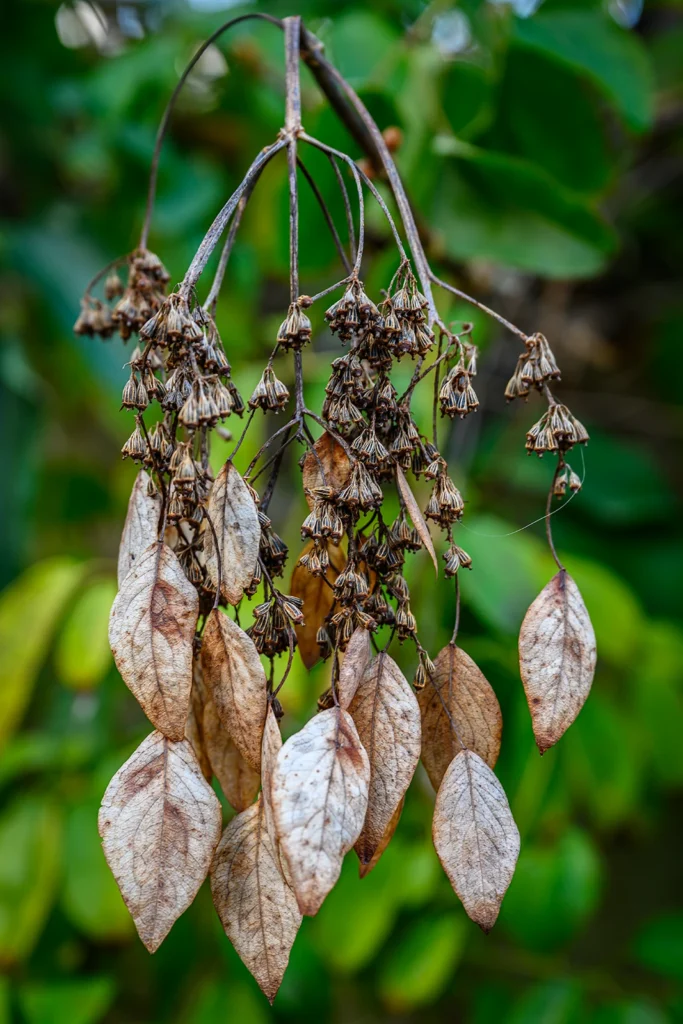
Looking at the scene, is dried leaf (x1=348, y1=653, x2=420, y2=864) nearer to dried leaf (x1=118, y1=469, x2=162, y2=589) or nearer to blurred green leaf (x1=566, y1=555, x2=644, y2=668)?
dried leaf (x1=118, y1=469, x2=162, y2=589)

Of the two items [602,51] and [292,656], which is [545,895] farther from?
[602,51]

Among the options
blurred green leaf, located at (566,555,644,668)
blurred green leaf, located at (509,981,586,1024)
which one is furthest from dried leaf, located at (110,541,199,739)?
blurred green leaf, located at (509,981,586,1024)

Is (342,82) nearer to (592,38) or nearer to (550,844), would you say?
(592,38)

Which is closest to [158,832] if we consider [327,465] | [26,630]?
[327,465]

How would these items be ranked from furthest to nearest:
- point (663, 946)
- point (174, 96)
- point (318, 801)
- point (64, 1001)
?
point (663, 946) < point (64, 1001) < point (174, 96) < point (318, 801)

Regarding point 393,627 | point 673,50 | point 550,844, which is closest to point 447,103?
point 673,50
